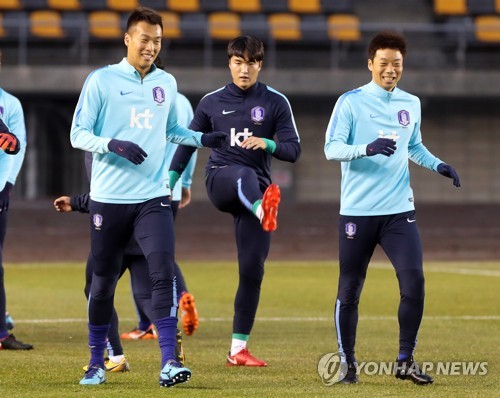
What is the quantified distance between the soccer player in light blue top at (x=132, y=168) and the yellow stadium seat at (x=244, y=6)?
21.0 meters

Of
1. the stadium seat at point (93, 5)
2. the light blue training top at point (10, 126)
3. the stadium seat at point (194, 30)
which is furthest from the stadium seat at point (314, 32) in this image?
the light blue training top at point (10, 126)

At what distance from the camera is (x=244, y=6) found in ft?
92.0

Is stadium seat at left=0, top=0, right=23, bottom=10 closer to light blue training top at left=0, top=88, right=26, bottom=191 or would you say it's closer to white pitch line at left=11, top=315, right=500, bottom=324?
white pitch line at left=11, top=315, right=500, bottom=324

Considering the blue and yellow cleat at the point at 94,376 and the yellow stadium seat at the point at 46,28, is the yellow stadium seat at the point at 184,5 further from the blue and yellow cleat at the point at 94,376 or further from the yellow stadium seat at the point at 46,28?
the blue and yellow cleat at the point at 94,376

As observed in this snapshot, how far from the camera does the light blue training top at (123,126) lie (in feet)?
22.9

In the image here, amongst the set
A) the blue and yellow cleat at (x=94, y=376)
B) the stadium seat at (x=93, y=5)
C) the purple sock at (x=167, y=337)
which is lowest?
the blue and yellow cleat at (x=94, y=376)

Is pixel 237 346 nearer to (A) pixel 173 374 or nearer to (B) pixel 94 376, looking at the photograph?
(B) pixel 94 376

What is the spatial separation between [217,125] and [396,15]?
1977cm

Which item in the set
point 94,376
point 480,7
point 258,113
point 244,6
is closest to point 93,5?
point 244,6

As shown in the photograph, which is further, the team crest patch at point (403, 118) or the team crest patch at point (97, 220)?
the team crest patch at point (403, 118)

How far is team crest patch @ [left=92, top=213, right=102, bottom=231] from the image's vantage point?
702 cm

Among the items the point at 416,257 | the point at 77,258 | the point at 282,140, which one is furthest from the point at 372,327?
the point at 77,258

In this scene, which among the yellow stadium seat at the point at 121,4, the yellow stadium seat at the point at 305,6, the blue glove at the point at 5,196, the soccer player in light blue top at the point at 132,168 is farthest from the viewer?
the yellow stadium seat at the point at 305,6

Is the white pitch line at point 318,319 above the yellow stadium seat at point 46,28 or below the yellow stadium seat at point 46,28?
below
